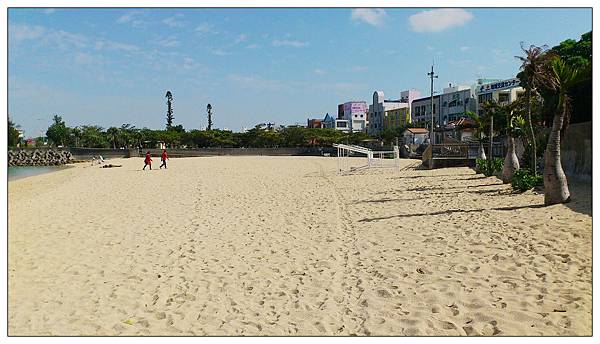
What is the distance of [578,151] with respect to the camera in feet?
42.8

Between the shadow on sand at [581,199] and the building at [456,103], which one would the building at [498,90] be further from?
the shadow on sand at [581,199]

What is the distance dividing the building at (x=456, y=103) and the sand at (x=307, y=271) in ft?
188

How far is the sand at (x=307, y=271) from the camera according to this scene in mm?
4051

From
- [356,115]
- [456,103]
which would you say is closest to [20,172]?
[456,103]

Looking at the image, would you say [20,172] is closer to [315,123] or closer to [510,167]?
[510,167]

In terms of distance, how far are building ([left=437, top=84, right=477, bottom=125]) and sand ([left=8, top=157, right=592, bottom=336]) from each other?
57180 mm

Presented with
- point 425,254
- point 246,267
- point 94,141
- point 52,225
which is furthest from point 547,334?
point 94,141

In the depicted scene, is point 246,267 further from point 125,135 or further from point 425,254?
point 125,135

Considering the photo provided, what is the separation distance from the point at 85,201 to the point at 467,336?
11.3 meters

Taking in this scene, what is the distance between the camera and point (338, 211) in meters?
10.3

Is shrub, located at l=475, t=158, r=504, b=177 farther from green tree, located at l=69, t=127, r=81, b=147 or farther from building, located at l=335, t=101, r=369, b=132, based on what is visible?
building, located at l=335, t=101, r=369, b=132

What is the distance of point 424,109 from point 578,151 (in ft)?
208

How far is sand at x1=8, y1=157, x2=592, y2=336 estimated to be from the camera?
405cm

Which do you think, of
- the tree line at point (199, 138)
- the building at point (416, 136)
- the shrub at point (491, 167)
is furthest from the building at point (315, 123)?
the shrub at point (491, 167)
